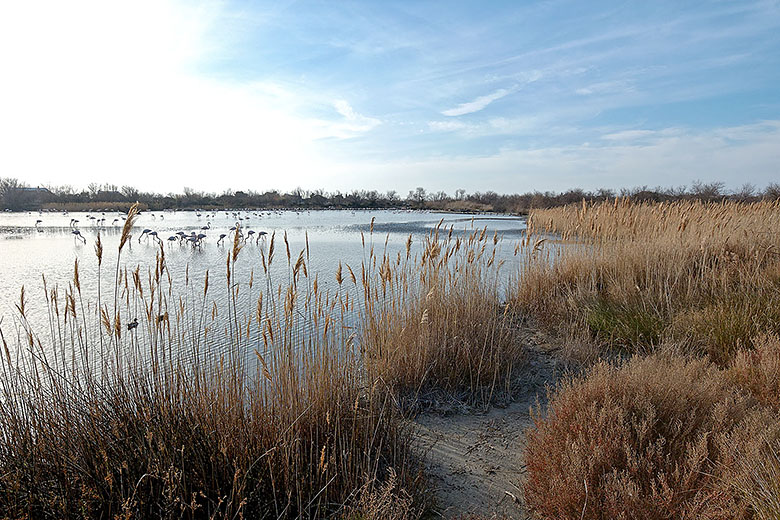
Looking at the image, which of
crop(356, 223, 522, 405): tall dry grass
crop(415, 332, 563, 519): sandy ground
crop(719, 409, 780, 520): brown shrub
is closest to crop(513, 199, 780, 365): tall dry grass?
crop(356, 223, 522, 405): tall dry grass

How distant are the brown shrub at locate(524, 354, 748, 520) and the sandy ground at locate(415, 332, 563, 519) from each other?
200 mm

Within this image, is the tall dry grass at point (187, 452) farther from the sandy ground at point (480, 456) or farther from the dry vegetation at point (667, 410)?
the dry vegetation at point (667, 410)

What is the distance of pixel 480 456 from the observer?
2.71 m

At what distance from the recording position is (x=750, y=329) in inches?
148

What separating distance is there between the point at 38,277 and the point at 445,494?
8.00 m

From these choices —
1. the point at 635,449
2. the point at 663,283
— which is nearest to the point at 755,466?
the point at 635,449

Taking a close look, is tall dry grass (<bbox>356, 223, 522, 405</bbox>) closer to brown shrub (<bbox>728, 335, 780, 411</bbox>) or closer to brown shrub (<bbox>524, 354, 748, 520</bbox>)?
brown shrub (<bbox>524, 354, 748, 520</bbox>)

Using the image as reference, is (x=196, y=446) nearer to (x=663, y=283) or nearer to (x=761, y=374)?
(x=761, y=374)

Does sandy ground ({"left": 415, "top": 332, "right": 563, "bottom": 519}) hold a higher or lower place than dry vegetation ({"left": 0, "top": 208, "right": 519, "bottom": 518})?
lower

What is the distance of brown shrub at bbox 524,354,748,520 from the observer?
5.67ft

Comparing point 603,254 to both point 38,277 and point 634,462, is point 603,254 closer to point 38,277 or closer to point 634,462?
point 634,462

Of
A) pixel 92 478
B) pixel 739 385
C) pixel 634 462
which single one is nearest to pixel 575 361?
pixel 739 385

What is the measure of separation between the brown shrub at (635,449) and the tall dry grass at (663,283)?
158 cm

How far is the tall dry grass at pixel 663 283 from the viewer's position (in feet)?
13.2
